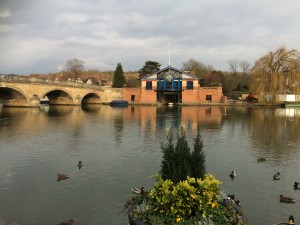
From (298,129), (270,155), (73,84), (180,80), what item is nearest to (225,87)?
(180,80)

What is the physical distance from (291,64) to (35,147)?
68.1 metres

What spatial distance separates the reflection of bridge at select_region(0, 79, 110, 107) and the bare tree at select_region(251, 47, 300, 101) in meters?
44.9

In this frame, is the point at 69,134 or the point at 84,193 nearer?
the point at 84,193

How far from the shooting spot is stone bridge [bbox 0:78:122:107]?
6894 centimetres

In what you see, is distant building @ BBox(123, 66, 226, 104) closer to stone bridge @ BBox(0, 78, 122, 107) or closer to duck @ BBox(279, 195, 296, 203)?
stone bridge @ BBox(0, 78, 122, 107)

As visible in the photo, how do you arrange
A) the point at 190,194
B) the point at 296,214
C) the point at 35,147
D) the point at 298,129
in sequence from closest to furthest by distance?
1. the point at 190,194
2. the point at 296,214
3. the point at 35,147
4. the point at 298,129

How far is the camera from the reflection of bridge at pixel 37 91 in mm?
68688

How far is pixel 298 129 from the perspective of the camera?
Result: 127 ft

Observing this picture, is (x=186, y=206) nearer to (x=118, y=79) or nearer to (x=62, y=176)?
(x=62, y=176)

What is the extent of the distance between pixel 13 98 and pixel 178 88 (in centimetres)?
4418

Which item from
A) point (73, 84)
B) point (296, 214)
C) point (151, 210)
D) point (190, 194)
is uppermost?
point (73, 84)

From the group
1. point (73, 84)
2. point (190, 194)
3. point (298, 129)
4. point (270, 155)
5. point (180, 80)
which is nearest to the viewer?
point (190, 194)

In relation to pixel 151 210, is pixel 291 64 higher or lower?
higher

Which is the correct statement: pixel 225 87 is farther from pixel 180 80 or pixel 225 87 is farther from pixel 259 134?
pixel 259 134
